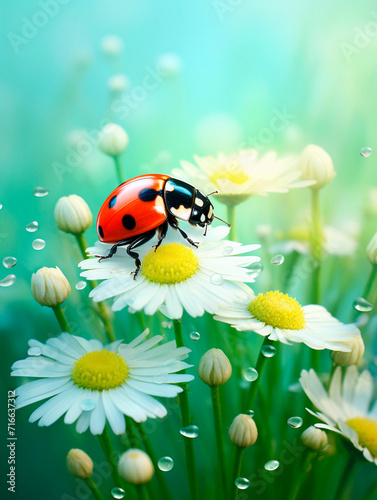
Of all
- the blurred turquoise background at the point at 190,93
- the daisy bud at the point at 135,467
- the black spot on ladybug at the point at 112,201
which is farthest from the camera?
the blurred turquoise background at the point at 190,93

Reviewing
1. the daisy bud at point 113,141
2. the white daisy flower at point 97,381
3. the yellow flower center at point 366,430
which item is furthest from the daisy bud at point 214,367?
the daisy bud at point 113,141

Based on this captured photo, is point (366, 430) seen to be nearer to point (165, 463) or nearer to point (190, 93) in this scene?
point (165, 463)

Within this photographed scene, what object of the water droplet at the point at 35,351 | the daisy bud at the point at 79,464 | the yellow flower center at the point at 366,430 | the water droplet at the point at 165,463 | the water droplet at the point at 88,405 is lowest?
the yellow flower center at the point at 366,430

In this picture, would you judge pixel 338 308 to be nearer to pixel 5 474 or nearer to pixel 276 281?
pixel 276 281

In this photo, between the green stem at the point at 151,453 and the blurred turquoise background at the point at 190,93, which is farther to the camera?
the blurred turquoise background at the point at 190,93

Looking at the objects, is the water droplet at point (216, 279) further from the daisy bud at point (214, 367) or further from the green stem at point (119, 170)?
the green stem at point (119, 170)

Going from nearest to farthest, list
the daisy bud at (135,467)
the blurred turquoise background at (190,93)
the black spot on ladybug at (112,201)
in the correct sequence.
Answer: the daisy bud at (135,467), the black spot on ladybug at (112,201), the blurred turquoise background at (190,93)

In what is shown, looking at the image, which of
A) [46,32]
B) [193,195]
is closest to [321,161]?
[193,195]

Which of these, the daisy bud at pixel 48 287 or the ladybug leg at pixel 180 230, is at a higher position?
the ladybug leg at pixel 180 230
